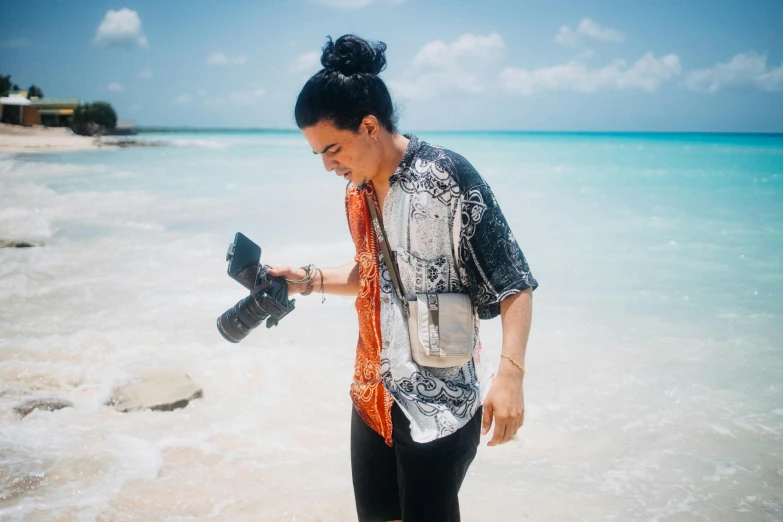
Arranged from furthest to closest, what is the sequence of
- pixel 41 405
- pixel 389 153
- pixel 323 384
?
1. pixel 323 384
2. pixel 41 405
3. pixel 389 153

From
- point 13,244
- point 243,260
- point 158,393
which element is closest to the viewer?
point 243,260

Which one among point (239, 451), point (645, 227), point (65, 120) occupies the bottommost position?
point (239, 451)

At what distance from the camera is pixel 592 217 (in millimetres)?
12242

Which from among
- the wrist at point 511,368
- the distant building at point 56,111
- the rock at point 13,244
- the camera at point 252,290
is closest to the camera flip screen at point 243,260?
the camera at point 252,290

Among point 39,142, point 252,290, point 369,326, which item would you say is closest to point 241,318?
point 252,290

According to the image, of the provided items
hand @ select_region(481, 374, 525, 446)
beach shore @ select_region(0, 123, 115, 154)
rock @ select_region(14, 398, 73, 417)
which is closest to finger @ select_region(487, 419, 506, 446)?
hand @ select_region(481, 374, 525, 446)

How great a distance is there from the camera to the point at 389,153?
1382mm

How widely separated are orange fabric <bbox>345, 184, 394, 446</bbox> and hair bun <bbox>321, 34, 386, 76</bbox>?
1.00 ft

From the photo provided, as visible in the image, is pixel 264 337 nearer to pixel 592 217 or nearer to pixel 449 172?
pixel 449 172

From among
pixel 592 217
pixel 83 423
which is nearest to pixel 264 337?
pixel 83 423

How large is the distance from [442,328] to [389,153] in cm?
46

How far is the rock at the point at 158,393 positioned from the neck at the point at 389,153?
272 centimetres

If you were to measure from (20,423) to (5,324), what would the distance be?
211 centimetres

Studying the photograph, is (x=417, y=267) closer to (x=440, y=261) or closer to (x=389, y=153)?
(x=440, y=261)
